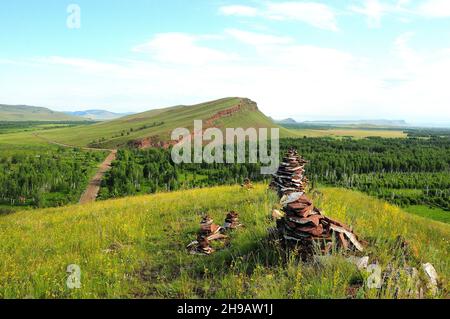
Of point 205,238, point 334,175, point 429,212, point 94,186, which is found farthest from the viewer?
point 334,175

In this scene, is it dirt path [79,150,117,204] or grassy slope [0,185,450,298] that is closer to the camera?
grassy slope [0,185,450,298]

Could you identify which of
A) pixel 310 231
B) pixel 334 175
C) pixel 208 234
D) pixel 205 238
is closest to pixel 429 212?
pixel 334 175

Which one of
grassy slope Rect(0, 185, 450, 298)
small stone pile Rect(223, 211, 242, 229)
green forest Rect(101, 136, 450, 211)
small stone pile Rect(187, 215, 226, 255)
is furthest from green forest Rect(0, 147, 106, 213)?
small stone pile Rect(187, 215, 226, 255)

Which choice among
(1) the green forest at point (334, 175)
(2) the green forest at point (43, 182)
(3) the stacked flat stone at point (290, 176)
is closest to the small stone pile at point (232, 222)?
(3) the stacked flat stone at point (290, 176)

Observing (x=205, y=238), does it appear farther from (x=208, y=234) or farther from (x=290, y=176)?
(x=290, y=176)

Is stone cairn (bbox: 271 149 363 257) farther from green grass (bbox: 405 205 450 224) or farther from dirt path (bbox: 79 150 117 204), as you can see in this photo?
green grass (bbox: 405 205 450 224)

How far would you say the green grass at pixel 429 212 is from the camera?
109875mm

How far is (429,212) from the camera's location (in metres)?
115

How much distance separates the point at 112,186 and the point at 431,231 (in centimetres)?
11847

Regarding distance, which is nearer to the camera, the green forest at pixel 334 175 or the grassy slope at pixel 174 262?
the grassy slope at pixel 174 262

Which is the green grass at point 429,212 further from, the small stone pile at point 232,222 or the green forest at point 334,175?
the small stone pile at point 232,222

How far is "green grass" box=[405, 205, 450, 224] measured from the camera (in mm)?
109875
